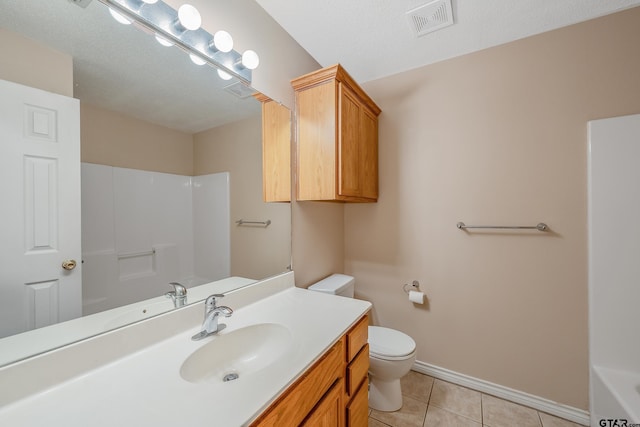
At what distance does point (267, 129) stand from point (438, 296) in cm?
170

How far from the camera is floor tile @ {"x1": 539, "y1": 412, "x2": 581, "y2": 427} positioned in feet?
4.75

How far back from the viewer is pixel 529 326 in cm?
158

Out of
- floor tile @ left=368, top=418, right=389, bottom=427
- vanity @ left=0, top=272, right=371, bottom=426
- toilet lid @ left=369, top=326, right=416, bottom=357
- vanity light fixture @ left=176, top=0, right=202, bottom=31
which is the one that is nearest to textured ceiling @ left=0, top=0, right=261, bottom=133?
vanity light fixture @ left=176, top=0, right=202, bottom=31

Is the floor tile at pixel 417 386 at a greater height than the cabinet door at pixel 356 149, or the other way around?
the cabinet door at pixel 356 149

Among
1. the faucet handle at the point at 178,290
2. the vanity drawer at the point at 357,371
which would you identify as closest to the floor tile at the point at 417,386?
the vanity drawer at the point at 357,371

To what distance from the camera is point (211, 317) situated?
977 mm

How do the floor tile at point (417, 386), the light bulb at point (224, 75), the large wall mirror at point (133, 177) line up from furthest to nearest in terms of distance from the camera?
1. the floor tile at point (417, 386)
2. the light bulb at point (224, 75)
3. the large wall mirror at point (133, 177)

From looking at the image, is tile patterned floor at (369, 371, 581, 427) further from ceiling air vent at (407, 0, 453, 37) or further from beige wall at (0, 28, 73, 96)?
ceiling air vent at (407, 0, 453, 37)

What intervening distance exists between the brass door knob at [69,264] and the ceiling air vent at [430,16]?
1940 millimetres

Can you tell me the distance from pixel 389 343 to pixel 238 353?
101 cm

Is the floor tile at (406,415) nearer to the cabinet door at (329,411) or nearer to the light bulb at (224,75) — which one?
the cabinet door at (329,411)

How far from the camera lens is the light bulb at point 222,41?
1098 millimetres

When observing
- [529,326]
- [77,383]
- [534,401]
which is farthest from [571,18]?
[77,383]

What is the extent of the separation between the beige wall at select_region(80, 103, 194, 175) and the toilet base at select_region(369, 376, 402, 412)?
1.69m
